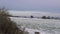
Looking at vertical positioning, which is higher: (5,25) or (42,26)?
(5,25)

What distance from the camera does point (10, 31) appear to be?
1212cm

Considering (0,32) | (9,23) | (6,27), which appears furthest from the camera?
(9,23)

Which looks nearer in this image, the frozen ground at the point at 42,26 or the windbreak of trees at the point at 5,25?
the windbreak of trees at the point at 5,25

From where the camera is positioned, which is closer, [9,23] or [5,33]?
[5,33]

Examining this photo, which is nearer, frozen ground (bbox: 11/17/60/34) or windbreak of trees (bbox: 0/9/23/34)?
windbreak of trees (bbox: 0/9/23/34)

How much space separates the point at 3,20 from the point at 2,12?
673 mm

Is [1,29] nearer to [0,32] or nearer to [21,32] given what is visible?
[0,32]

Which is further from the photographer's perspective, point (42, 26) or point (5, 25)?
point (42, 26)

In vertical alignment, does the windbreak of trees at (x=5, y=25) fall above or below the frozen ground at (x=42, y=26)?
above

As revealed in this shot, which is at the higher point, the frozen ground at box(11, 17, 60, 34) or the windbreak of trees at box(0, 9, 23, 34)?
the windbreak of trees at box(0, 9, 23, 34)

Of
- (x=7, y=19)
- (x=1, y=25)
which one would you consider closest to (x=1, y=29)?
(x=1, y=25)

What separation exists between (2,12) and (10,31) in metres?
1.35

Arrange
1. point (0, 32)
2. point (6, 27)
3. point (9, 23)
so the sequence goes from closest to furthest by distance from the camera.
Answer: point (0, 32) < point (6, 27) < point (9, 23)

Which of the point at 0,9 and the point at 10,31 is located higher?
the point at 0,9
